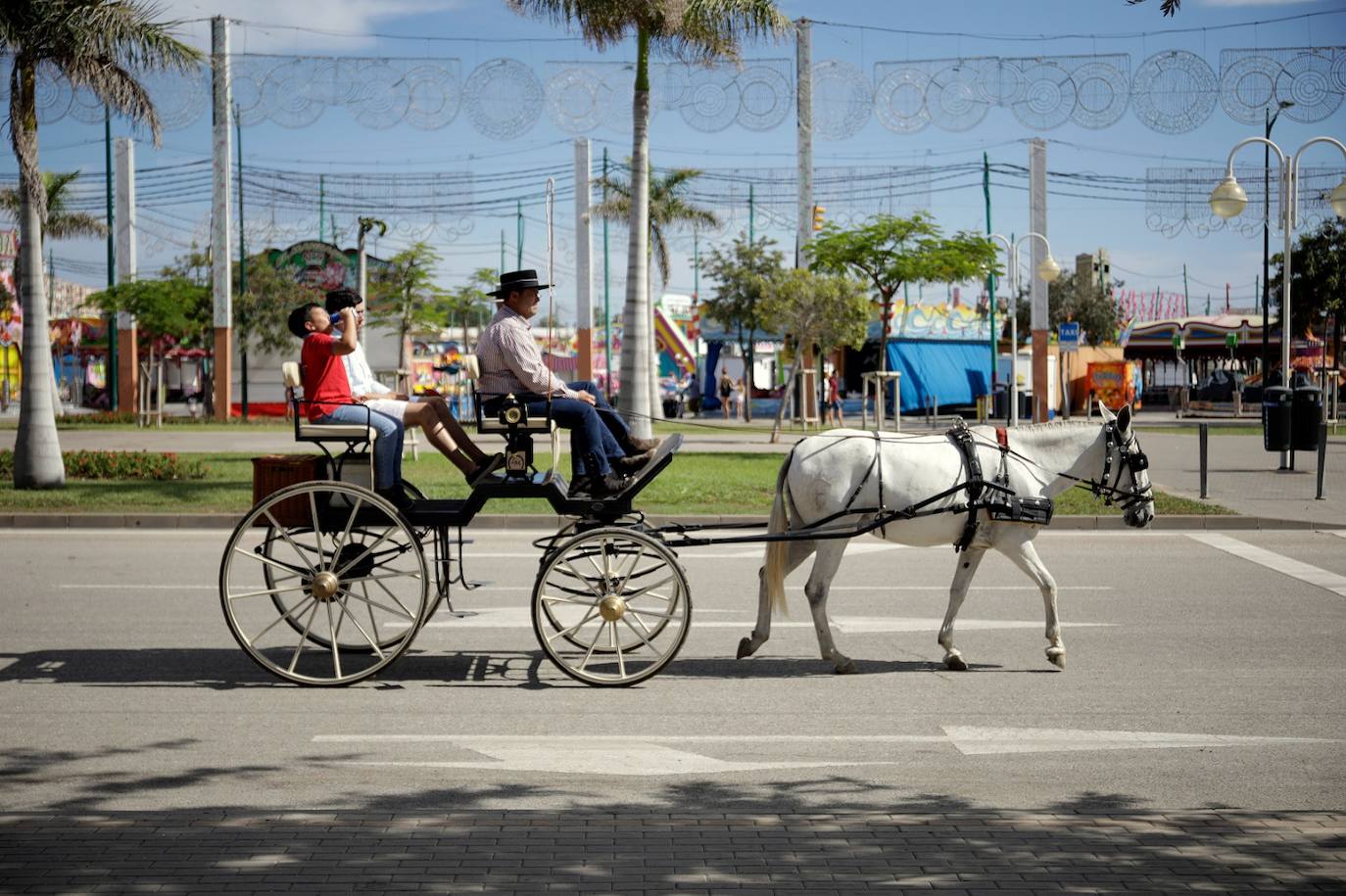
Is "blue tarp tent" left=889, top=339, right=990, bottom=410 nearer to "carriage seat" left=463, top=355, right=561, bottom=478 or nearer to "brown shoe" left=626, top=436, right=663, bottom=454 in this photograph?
"brown shoe" left=626, top=436, right=663, bottom=454

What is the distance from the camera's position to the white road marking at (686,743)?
6.45 m

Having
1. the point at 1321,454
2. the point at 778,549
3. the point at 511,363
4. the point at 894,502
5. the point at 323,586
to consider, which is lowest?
the point at 323,586

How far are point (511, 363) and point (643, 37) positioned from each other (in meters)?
17.9

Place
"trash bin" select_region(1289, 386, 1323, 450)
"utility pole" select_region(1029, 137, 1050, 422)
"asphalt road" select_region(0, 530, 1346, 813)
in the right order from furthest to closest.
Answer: "utility pole" select_region(1029, 137, 1050, 422), "trash bin" select_region(1289, 386, 1323, 450), "asphalt road" select_region(0, 530, 1346, 813)

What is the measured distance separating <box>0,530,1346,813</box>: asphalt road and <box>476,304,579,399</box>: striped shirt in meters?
1.80

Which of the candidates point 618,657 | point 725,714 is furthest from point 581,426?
point 725,714

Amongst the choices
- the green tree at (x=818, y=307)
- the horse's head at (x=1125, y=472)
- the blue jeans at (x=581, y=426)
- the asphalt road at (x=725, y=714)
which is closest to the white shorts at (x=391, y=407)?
the blue jeans at (x=581, y=426)

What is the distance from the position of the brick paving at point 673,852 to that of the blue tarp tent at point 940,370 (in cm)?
4612

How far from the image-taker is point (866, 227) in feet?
98.1

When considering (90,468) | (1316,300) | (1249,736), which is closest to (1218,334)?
(1316,300)

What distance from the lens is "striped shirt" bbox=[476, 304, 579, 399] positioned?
8227mm

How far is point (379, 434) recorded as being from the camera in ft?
27.2

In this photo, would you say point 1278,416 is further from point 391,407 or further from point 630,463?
point 391,407

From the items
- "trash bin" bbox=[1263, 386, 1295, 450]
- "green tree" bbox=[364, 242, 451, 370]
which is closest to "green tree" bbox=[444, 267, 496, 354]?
"green tree" bbox=[364, 242, 451, 370]
